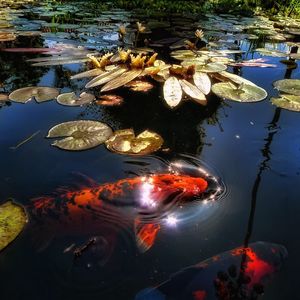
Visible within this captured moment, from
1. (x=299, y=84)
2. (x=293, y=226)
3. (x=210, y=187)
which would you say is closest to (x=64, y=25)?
(x=299, y=84)

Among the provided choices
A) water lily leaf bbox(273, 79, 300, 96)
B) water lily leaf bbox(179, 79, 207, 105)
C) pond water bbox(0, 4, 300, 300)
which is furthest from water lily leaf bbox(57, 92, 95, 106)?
water lily leaf bbox(273, 79, 300, 96)

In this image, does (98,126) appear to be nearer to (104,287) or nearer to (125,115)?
(125,115)

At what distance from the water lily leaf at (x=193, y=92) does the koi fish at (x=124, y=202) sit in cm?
100

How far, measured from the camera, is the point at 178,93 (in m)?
2.42

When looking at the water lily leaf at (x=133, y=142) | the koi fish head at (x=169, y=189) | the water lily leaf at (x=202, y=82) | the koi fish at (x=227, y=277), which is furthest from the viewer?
the water lily leaf at (x=202, y=82)

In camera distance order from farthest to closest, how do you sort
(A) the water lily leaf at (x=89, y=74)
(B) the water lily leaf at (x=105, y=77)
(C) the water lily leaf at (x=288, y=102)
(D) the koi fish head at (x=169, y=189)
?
(A) the water lily leaf at (x=89, y=74), (B) the water lily leaf at (x=105, y=77), (C) the water lily leaf at (x=288, y=102), (D) the koi fish head at (x=169, y=189)

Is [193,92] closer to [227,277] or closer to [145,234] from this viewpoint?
[145,234]

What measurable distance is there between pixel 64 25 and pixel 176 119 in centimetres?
378

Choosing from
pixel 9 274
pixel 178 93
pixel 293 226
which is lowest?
pixel 9 274

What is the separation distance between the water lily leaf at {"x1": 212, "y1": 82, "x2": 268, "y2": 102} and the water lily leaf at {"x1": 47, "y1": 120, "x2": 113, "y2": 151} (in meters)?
1.03

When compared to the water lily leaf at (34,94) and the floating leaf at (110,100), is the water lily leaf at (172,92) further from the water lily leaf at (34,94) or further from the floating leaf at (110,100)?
the water lily leaf at (34,94)

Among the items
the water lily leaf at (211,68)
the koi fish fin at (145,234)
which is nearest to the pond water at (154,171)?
the koi fish fin at (145,234)

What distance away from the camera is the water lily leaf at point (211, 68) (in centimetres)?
284

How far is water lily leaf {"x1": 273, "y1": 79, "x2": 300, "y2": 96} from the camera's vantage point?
253cm
